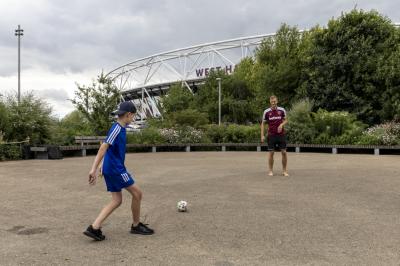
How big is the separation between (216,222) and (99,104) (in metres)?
17.5

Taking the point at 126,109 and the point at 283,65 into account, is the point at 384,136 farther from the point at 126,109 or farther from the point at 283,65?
the point at 126,109

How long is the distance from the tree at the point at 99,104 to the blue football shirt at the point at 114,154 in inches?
679

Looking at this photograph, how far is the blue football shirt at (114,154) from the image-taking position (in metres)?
4.32

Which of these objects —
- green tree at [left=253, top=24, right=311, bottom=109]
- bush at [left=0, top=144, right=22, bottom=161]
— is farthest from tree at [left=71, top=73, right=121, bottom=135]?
green tree at [left=253, top=24, right=311, bottom=109]

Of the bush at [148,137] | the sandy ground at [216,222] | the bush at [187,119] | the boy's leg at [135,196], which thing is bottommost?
the sandy ground at [216,222]

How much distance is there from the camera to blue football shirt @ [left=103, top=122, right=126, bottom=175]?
170 inches

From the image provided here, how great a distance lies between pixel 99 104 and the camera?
2156cm

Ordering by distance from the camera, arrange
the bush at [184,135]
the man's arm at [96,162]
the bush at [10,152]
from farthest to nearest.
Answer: the bush at [184,135] → the bush at [10,152] → the man's arm at [96,162]

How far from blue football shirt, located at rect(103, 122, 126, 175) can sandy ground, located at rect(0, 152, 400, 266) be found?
0.76 m

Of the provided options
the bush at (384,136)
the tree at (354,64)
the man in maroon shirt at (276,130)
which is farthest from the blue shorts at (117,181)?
the tree at (354,64)

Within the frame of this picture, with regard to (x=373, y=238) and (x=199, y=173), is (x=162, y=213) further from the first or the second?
(x=199, y=173)

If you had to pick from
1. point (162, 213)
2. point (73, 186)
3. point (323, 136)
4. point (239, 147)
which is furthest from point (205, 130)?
point (162, 213)

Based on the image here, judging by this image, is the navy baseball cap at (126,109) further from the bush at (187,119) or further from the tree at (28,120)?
the bush at (187,119)

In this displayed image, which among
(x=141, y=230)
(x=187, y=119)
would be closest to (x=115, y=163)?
(x=141, y=230)
